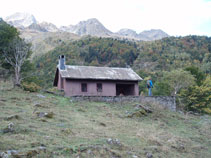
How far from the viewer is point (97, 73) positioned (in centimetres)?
2530

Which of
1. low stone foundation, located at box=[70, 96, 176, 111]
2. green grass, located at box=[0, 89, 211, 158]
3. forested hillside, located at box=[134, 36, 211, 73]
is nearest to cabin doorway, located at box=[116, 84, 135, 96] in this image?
low stone foundation, located at box=[70, 96, 176, 111]

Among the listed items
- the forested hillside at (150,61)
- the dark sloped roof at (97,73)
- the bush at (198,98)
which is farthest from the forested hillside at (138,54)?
the dark sloped roof at (97,73)

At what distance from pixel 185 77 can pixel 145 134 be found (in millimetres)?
23042

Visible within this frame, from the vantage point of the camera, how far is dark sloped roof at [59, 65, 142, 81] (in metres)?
23.8

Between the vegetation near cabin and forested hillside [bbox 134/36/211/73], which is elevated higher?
forested hillside [bbox 134/36/211/73]

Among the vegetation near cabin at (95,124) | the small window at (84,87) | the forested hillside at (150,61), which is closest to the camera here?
the vegetation near cabin at (95,124)

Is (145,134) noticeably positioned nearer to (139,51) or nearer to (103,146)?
(103,146)

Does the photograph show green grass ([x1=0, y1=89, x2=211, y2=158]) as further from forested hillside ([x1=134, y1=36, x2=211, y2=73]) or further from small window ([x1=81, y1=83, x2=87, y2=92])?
forested hillside ([x1=134, y1=36, x2=211, y2=73])

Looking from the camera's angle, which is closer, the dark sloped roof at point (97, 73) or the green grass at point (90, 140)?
the green grass at point (90, 140)

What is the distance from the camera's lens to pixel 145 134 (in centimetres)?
1157

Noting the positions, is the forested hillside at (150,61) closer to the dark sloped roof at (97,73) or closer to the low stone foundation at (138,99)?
the dark sloped roof at (97,73)

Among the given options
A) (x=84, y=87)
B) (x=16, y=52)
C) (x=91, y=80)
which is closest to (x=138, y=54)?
(x=91, y=80)

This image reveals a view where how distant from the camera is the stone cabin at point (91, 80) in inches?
930

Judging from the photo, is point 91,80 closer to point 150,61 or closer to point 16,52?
point 16,52
